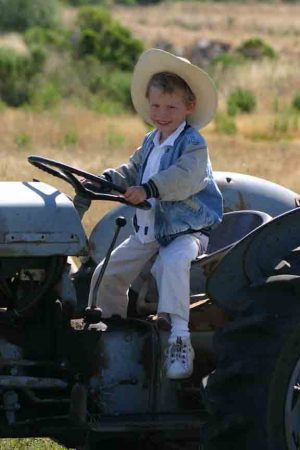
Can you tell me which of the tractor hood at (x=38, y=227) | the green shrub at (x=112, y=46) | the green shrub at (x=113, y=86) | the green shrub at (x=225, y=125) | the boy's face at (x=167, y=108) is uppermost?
the green shrub at (x=112, y=46)

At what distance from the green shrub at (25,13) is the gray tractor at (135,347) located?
2592 inches

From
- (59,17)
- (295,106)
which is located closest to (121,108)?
(295,106)

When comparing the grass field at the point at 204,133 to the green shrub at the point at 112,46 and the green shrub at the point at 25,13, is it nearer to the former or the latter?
the green shrub at the point at 25,13

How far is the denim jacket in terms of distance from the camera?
21.2ft

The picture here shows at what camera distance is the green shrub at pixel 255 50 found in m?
65.9

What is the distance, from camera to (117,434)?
6.38 meters

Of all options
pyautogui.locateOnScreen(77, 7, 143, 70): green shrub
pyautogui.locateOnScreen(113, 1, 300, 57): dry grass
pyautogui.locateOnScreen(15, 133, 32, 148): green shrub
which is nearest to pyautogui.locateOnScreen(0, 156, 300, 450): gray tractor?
pyautogui.locateOnScreen(15, 133, 32, 148): green shrub

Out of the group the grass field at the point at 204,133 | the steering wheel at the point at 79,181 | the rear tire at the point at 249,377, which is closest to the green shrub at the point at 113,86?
the grass field at the point at 204,133

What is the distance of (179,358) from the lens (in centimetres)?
634

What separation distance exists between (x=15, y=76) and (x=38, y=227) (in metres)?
36.8

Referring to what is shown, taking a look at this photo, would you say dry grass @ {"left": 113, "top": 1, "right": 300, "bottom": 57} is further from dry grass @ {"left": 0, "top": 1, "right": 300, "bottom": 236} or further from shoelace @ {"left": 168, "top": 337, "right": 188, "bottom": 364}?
shoelace @ {"left": 168, "top": 337, "right": 188, "bottom": 364}

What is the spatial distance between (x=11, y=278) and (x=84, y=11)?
57393 mm

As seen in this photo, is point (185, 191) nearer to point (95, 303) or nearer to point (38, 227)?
point (95, 303)

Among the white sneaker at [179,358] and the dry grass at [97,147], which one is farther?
the dry grass at [97,147]
